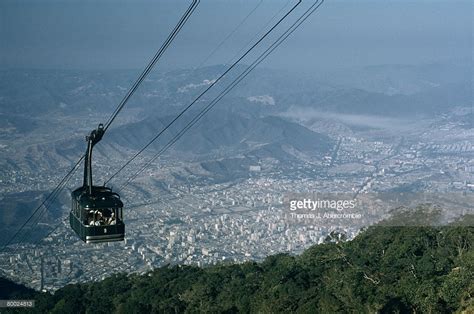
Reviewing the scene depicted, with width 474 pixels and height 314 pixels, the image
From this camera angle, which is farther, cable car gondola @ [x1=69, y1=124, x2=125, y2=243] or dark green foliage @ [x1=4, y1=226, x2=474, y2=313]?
dark green foliage @ [x1=4, y1=226, x2=474, y2=313]

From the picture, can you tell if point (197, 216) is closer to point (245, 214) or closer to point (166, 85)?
point (245, 214)

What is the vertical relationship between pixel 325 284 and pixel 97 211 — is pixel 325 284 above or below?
below

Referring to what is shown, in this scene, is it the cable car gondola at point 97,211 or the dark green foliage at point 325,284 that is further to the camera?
the dark green foliage at point 325,284

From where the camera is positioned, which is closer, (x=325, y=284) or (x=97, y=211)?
(x=97, y=211)
